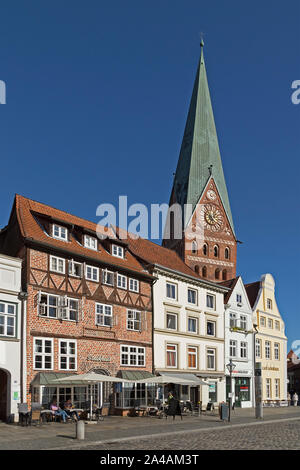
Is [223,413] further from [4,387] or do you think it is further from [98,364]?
[4,387]

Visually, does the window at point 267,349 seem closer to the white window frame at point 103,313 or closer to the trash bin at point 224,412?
the trash bin at point 224,412

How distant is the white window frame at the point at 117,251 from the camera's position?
132ft

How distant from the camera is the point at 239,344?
5284 cm

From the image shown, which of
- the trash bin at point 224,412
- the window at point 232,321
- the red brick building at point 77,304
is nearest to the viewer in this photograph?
the red brick building at point 77,304

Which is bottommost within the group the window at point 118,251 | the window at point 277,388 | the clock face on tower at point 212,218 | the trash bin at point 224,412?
the window at point 277,388

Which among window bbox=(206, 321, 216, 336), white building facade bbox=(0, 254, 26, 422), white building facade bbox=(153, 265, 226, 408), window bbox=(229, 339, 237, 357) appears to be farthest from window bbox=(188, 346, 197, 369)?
white building facade bbox=(0, 254, 26, 422)

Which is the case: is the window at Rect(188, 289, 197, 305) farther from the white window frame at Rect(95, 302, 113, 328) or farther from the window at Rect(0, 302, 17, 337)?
the window at Rect(0, 302, 17, 337)

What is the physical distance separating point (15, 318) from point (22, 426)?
17.9 ft

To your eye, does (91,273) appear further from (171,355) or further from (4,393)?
(171,355)

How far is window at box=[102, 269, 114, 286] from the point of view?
1476 inches

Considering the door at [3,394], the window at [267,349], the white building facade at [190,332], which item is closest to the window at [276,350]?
the window at [267,349]

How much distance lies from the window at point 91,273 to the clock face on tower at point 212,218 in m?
45.3

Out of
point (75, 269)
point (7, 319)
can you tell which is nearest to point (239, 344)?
point (75, 269)
